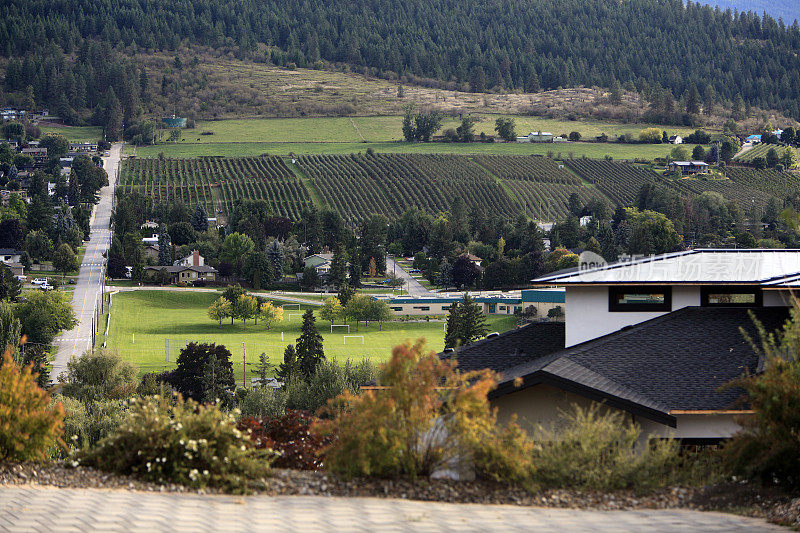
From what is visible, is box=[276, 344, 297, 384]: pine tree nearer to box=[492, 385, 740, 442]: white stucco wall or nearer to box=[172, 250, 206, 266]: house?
box=[492, 385, 740, 442]: white stucco wall

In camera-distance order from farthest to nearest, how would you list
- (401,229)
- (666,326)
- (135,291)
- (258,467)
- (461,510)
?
(401,229) → (135,291) → (666,326) → (258,467) → (461,510)

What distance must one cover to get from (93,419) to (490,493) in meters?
25.6

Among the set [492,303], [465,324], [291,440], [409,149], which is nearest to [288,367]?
[465,324]

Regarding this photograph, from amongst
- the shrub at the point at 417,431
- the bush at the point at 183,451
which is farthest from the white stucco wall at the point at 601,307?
the bush at the point at 183,451

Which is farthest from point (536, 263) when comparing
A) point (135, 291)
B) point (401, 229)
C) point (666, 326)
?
point (666, 326)

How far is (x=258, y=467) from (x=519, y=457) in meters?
3.19

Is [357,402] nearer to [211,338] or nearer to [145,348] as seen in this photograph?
[145,348]

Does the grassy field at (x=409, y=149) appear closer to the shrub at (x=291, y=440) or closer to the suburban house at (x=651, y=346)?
the suburban house at (x=651, y=346)

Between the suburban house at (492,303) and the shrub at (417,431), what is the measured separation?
81.1 m

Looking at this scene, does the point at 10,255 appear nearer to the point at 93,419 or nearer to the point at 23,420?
the point at 93,419

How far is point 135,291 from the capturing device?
4031 inches

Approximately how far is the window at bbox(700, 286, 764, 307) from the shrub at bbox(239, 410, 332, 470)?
7.51 metres

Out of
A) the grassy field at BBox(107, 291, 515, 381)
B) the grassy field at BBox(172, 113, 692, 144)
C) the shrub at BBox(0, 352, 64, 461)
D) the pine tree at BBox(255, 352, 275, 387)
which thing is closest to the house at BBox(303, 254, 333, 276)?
the grassy field at BBox(107, 291, 515, 381)

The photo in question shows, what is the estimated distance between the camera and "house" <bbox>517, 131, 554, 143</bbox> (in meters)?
183
